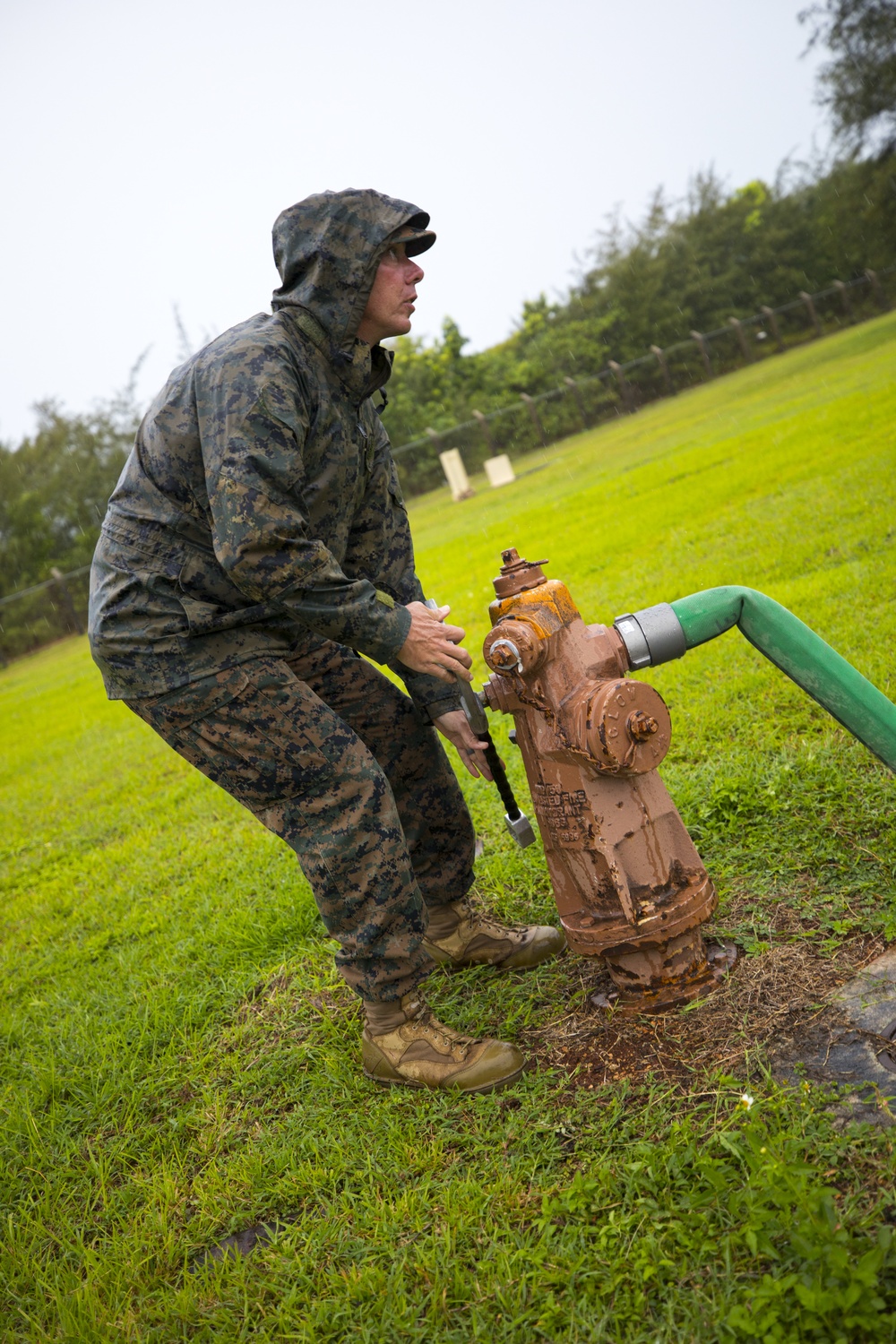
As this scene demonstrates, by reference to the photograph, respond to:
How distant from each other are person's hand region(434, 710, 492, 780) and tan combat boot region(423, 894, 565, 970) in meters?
0.51

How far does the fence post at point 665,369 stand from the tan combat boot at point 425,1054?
31730mm

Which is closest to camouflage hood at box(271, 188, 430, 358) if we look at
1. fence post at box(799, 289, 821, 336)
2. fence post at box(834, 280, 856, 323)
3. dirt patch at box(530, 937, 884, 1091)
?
dirt patch at box(530, 937, 884, 1091)

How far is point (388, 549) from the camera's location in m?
2.94

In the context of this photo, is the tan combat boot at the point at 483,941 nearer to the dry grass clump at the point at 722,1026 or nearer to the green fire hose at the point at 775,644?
the dry grass clump at the point at 722,1026

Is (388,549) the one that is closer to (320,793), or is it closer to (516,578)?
(516,578)

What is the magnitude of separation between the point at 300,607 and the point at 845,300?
38.4 metres

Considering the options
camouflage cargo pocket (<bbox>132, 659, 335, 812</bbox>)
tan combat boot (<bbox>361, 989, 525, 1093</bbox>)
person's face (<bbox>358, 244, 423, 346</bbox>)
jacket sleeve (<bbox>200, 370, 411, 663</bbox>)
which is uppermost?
person's face (<bbox>358, 244, 423, 346</bbox>)

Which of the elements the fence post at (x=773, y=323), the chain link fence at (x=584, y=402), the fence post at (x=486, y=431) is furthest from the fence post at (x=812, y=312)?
the fence post at (x=486, y=431)

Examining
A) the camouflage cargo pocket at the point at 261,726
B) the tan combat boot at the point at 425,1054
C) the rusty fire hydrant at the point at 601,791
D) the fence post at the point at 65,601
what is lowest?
the tan combat boot at the point at 425,1054

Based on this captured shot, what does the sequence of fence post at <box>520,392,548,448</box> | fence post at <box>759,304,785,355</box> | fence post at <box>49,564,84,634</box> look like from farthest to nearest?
fence post at <box>759,304,785,355</box> → fence post at <box>520,392,548,448</box> → fence post at <box>49,564,84,634</box>

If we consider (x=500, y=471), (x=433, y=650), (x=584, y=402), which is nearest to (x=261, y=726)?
(x=433, y=650)

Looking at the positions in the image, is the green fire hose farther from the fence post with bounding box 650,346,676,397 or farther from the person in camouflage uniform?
the fence post with bounding box 650,346,676,397

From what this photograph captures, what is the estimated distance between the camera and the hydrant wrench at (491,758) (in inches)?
99.8

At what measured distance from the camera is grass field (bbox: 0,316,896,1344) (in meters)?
1.74
